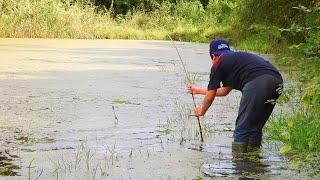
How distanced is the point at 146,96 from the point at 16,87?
181cm

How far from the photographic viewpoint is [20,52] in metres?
13.5

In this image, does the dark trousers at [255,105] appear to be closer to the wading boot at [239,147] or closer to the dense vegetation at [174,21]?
the wading boot at [239,147]

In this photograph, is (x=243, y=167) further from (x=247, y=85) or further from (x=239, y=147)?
(x=247, y=85)

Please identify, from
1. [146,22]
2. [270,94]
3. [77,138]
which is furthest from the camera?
[146,22]

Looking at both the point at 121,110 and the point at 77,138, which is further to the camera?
the point at 121,110

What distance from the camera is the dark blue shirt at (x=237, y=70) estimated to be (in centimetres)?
463

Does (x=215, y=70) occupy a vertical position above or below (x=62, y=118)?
above

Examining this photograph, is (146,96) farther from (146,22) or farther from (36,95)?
(146,22)

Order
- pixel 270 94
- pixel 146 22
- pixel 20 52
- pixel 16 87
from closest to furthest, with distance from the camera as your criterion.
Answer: pixel 270 94 < pixel 16 87 < pixel 20 52 < pixel 146 22

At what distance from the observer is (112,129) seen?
5.76 metres

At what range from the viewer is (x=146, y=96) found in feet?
26.4

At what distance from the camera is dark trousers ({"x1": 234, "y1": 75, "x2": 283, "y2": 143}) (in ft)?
14.9

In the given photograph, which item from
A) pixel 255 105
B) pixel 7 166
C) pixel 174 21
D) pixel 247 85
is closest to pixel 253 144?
pixel 255 105

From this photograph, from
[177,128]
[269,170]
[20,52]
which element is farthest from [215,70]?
[20,52]
